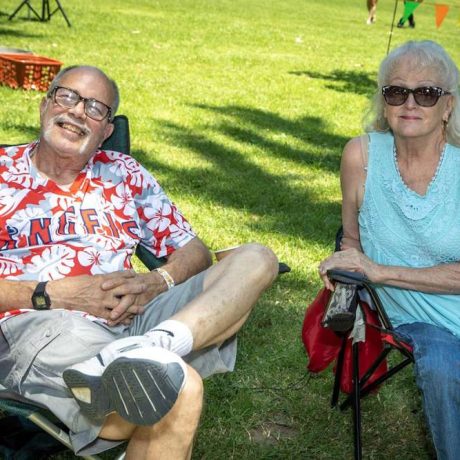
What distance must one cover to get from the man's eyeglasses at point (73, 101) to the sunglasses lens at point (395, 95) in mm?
1019

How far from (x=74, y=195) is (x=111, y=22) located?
1242 centimetres

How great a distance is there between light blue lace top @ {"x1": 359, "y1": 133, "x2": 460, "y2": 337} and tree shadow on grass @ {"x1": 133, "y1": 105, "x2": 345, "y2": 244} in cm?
202

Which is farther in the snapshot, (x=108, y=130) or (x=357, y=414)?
(x=108, y=130)

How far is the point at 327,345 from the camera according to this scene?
342cm

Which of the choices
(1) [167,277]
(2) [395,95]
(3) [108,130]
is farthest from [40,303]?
(2) [395,95]

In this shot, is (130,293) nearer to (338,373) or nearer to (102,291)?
(102,291)

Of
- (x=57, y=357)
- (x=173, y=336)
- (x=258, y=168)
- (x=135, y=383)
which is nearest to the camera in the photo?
(x=135, y=383)

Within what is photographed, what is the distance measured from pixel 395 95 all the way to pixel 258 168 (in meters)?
3.61

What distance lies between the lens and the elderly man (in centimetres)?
231

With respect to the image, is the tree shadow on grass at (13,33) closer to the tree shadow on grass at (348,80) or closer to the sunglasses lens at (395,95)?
the tree shadow on grass at (348,80)

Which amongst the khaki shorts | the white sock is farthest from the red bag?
the white sock

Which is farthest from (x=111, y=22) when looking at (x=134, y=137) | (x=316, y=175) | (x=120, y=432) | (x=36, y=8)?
(x=120, y=432)

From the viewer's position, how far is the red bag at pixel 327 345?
3371 millimetres

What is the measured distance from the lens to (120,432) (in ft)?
8.17
